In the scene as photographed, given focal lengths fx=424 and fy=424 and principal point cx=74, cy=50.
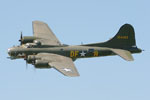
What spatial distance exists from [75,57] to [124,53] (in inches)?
237

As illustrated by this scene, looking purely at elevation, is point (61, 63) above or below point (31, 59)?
below

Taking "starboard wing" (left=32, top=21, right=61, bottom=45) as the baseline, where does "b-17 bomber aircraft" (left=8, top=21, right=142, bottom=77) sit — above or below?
below

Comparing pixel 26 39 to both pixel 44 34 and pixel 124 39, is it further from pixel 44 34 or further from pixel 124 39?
pixel 124 39

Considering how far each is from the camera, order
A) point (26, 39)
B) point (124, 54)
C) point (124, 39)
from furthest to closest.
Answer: point (124, 39) → point (26, 39) → point (124, 54)

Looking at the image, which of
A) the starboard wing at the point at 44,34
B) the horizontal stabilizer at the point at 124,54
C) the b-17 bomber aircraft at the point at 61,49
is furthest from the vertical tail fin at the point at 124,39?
the starboard wing at the point at 44,34

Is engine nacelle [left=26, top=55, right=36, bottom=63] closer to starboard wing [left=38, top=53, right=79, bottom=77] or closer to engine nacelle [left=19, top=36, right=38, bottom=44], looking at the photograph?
starboard wing [left=38, top=53, right=79, bottom=77]

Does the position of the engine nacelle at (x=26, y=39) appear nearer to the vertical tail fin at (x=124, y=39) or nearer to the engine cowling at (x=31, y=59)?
the engine cowling at (x=31, y=59)

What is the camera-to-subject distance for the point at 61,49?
51.3 m

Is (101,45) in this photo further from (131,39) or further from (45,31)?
(45,31)

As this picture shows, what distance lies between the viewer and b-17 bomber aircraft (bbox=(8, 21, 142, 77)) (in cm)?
4775

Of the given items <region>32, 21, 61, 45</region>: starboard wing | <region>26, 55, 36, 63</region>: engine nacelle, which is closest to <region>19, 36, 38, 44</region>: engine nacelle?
<region>32, 21, 61, 45</region>: starboard wing

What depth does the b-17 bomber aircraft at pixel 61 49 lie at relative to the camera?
47750mm

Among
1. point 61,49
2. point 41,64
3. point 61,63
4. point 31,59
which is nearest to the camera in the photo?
point 41,64

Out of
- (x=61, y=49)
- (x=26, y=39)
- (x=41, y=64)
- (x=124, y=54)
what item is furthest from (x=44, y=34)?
(x=124, y=54)
